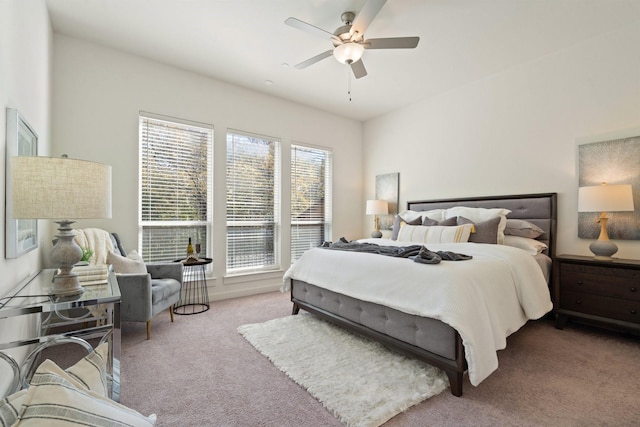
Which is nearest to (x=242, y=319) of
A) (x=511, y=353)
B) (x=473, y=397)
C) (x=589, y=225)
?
(x=473, y=397)

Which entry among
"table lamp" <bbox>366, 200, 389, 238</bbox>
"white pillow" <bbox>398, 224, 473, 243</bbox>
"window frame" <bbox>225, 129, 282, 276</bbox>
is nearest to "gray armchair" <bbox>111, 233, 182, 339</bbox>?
"window frame" <bbox>225, 129, 282, 276</bbox>

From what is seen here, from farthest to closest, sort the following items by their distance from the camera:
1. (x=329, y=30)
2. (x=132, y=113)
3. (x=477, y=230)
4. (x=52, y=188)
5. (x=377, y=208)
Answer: (x=377, y=208)
(x=132, y=113)
(x=477, y=230)
(x=329, y=30)
(x=52, y=188)

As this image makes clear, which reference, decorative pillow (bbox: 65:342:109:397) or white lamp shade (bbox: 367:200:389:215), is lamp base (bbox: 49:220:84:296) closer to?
decorative pillow (bbox: 65:342:109:397)

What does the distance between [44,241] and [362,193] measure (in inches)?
182

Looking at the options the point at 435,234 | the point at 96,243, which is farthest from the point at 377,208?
the point at 96,243

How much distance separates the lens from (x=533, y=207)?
142 inches

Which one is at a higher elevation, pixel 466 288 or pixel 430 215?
pixel 430 215

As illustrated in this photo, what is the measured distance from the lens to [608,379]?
2.12 m

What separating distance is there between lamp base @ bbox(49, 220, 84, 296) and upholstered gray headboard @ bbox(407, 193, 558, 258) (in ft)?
13.9

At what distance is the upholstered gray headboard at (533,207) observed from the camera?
3463 mm

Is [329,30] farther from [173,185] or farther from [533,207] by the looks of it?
[533,207]

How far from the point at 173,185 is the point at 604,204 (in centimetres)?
460

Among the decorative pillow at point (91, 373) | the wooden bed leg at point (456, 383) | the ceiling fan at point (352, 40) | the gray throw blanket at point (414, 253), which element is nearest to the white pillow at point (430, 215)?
the gray throw blanket at point (414, 253)

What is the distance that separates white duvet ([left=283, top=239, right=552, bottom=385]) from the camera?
192cm
